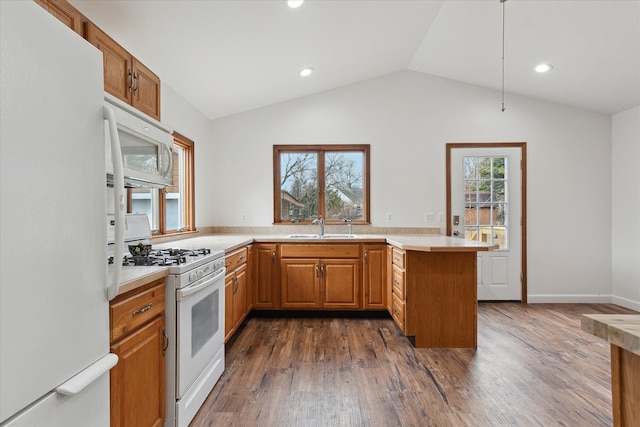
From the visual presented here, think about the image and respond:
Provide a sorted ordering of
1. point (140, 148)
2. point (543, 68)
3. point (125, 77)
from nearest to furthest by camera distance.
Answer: point (140, 148) < point (125, 77) < point (543, 68)

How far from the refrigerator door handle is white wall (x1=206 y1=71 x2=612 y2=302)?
3.12 metres

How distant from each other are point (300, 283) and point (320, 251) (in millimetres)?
423

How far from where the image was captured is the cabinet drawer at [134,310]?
1207 mm

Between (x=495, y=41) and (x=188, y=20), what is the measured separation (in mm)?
2869

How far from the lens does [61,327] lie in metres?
0.85

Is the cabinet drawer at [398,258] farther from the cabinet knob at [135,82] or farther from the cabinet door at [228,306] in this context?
the cabinet knob at [135,82]

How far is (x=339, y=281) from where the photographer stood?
11.6 ft

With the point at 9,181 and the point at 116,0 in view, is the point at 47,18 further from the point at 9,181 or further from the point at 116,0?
the point at 116,0

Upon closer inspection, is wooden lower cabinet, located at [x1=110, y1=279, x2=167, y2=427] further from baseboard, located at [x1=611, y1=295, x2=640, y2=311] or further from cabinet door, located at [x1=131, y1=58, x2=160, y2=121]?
baseboard, located at [x1=611, y1=295, x2=640, y2=311]

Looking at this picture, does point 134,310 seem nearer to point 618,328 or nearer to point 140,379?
point 140,379

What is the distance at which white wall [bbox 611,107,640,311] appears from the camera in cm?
375

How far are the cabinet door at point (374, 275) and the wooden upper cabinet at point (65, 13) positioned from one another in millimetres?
2903

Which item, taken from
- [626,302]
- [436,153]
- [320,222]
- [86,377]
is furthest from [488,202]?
[86,377]

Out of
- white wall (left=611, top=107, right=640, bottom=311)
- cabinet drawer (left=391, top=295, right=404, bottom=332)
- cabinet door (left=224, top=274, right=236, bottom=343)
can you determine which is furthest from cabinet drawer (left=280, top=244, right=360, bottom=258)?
white wall (left=611, top=107, right=640, bottom=311)
